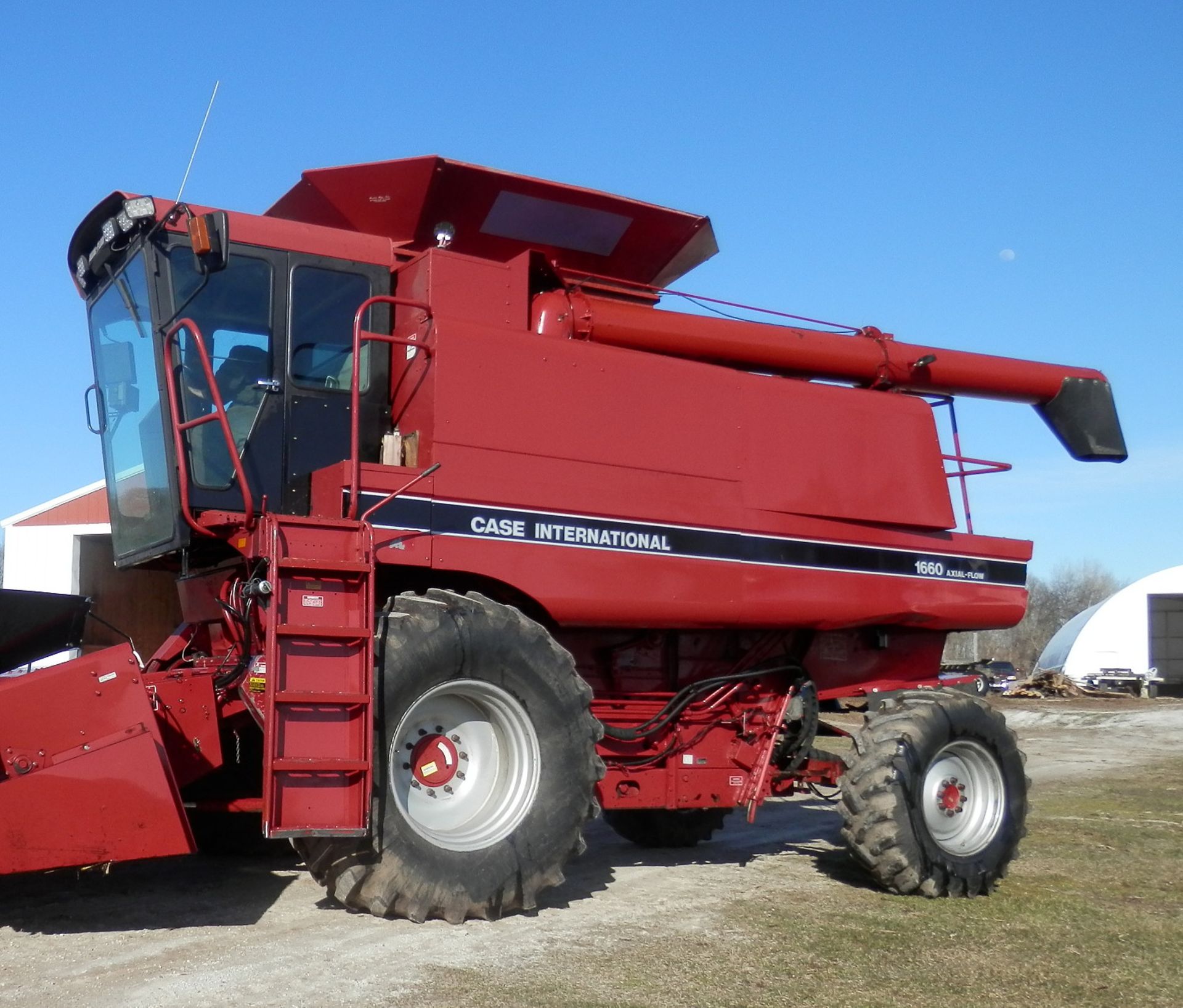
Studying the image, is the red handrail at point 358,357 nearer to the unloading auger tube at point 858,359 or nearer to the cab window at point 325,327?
the cab window at point 325,327

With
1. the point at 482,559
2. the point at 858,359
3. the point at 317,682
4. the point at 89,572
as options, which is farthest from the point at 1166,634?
the point at 317,682

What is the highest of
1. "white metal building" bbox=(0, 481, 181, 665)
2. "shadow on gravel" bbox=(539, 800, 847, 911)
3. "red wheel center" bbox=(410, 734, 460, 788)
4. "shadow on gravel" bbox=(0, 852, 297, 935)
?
"white metal building" bbox=(0, 481, 181, 665)

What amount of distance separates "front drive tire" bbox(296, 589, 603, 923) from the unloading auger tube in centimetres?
209

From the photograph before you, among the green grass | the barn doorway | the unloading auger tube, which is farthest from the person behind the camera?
the barn doorway

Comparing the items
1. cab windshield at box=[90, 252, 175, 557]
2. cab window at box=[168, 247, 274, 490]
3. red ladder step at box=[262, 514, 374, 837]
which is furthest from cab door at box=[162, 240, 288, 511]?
red ladder step at box=[262, 514, 374, 837]

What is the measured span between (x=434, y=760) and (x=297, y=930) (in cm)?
99

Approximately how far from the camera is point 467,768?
247 inches

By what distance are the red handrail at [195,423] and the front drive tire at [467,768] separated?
0.92 m

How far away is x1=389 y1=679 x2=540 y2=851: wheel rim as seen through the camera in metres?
6.04

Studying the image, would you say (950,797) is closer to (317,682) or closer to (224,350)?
(317,682)

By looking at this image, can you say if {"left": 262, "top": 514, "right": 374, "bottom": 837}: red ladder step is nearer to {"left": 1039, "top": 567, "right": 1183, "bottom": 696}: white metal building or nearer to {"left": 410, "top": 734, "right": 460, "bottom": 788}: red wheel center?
{"left": 410, "top": 734, "right": 460, "bottom": 788}: red wheel center

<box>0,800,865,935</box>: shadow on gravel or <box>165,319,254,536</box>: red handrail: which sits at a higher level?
<box>165,319,254,536</box>: red handrail

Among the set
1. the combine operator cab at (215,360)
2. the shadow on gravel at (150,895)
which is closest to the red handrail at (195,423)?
the combine operator cab at (215,360)

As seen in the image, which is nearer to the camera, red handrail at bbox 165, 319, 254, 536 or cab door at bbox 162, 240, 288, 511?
red handrail at bbox 165, 319, 254, 536
